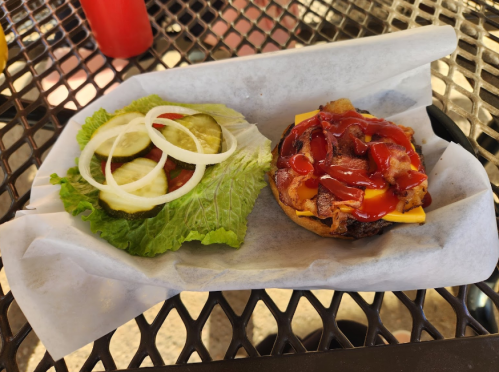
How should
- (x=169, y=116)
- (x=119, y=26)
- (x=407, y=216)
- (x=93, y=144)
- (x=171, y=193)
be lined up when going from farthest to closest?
(x=119, y=26)
(x=169, y=116)
(x=93, y=144)
(x=171, y=193)
(x=407, y=216)

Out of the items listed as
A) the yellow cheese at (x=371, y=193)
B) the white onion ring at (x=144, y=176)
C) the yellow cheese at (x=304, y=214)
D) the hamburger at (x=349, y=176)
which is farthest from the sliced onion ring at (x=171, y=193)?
the yellow cheese at (x=371, y=193)

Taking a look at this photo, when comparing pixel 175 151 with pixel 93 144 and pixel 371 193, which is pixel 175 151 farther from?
pixel 371 193

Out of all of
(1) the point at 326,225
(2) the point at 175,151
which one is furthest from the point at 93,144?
(1) the point at 326,225

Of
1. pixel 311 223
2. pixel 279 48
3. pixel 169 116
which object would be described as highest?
pixel 279 48

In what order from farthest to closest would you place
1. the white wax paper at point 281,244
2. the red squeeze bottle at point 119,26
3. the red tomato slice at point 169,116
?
the red squeeze bottle at point 119,26, the red tomato slice at point 169,116, the white wax paper at point 281,244

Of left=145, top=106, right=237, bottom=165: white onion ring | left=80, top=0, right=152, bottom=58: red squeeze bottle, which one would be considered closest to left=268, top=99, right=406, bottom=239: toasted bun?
left=145, top=106, right=237, bottom=165: white onion ring

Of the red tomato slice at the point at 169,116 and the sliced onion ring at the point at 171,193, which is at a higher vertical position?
the red tomato slice at the point at 169,116

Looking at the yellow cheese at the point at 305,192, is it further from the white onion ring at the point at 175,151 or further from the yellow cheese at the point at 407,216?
the white onion ring at the point at 175,151
